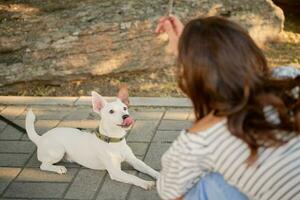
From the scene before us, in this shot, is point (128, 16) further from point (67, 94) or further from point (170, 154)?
point (170, 154)

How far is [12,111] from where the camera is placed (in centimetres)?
488

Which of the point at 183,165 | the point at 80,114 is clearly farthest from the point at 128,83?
the point at 183,165

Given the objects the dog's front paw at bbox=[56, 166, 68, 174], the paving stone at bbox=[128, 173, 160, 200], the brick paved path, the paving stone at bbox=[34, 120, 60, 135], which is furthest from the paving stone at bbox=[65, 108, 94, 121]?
the paving stone at bbox=[128, 173, 160, 200]

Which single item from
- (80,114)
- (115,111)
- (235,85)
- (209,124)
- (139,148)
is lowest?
(80,114)

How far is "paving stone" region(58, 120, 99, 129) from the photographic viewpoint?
449 centimetres

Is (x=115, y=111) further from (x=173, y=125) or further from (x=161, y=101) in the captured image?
(x=161, y=101)

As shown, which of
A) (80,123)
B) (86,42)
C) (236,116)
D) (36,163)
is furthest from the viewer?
(86,42)

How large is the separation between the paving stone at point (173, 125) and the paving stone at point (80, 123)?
56cm

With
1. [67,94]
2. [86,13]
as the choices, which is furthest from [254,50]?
[86,13]

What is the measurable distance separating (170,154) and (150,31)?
3563mm

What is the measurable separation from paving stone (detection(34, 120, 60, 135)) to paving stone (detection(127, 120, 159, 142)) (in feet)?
2.34

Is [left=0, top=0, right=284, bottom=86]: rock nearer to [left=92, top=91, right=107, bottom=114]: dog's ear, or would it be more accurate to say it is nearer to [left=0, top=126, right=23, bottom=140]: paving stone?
[left=0, top=126, right=23, bottom=140]: paving stone

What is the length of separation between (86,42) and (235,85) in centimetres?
373

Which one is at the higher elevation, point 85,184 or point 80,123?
point 85,184
